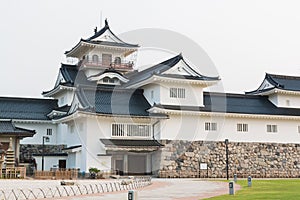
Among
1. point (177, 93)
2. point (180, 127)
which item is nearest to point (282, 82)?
point (177, 93)

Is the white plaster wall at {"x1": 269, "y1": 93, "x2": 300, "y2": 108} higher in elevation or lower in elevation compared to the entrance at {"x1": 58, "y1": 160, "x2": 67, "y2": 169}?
higher

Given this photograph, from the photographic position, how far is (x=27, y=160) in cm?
4806

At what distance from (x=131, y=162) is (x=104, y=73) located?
11544 mm

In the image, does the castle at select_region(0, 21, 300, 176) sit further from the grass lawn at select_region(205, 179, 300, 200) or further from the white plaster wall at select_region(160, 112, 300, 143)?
the grass lawn at select_region(205, 179, 300, 200)

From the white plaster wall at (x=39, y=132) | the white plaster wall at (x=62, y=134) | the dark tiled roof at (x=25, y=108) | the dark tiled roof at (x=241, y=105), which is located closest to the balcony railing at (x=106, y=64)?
the dark tiled roof at (x=25, y=108)

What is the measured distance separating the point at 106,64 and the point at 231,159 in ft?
59.0

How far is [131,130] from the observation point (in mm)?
41969

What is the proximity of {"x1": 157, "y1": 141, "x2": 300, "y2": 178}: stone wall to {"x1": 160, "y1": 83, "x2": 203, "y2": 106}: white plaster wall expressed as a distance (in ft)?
12.5

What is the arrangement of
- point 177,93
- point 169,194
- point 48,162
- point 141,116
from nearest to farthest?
point 169,194, point 141,116, point 177,93, point 48,162

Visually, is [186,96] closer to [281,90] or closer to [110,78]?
[110,78]

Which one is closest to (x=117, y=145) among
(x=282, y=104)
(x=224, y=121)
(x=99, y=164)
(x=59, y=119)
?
(x=99, y=164)

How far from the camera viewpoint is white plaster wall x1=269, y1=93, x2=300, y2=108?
4847 cm

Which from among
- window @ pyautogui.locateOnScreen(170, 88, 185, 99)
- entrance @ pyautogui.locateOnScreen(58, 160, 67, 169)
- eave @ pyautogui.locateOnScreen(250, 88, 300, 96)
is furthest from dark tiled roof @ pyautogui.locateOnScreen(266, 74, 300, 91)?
entrance @ pyautogui.locateOnScreen(58, 160, 67, 169)

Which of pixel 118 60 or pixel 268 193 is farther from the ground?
pixel 118 60
